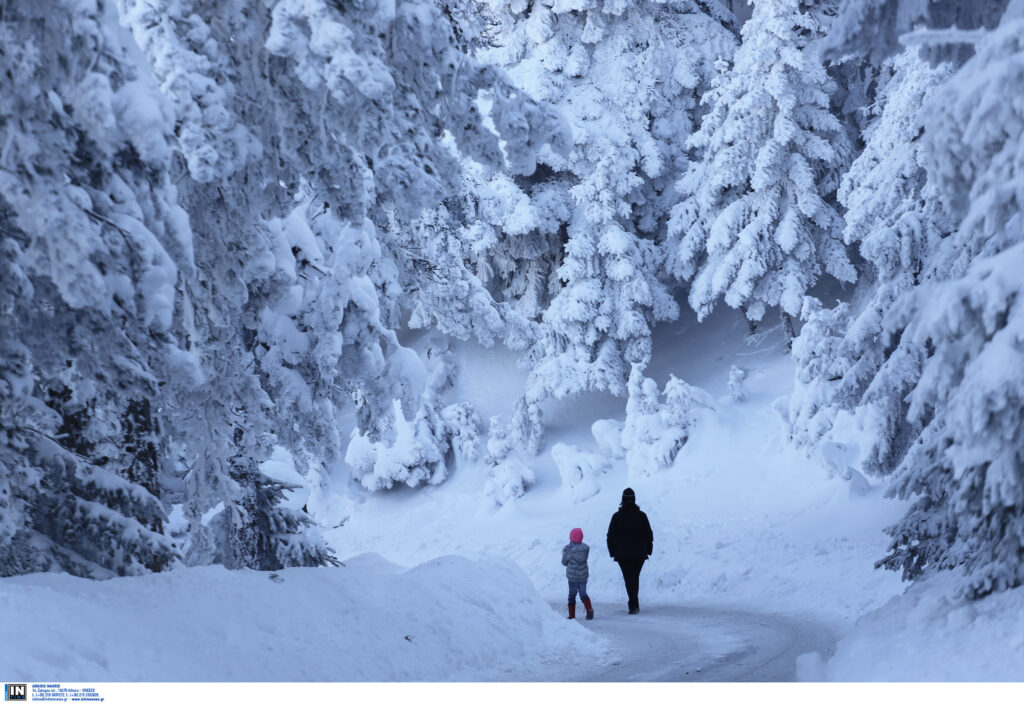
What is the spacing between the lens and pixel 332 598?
7.83m

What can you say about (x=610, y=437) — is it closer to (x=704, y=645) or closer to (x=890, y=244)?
(x=890, y=244)

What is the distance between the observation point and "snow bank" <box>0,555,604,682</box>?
5645 millimetres

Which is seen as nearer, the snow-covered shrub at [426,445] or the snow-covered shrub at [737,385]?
the snow-covered shrub at [737,385]

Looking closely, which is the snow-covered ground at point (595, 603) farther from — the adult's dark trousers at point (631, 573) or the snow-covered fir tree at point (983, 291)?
the snow-covered fir tree at point (983, 291)

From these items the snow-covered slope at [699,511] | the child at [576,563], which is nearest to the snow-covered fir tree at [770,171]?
the snow-covered slope at [699,511]

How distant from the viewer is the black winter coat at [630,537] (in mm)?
12133

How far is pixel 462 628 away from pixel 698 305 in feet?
52.8

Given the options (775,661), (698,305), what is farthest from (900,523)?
(698,305)

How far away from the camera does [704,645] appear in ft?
30.6

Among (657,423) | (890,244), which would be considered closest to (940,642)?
(890,244)

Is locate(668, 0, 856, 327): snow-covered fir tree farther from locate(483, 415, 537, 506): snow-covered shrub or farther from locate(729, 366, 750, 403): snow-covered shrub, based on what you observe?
locate(483, 415, 537, 506): snow-covered shrub

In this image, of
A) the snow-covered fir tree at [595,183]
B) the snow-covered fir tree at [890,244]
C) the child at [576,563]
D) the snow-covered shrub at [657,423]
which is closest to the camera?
the child at [576,563]

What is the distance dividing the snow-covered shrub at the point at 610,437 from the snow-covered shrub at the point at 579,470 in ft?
1.49

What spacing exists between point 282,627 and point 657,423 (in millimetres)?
15322
